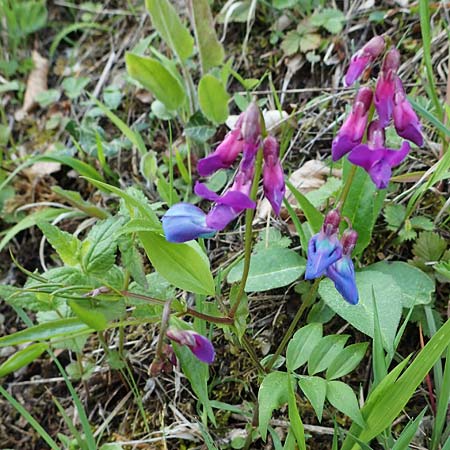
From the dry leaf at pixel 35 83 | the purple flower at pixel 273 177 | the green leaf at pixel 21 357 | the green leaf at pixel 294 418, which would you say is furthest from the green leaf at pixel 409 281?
the dry leaf at pixel 35 83

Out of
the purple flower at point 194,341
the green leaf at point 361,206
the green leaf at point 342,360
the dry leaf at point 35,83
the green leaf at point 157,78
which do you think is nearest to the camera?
the purple flower at point 194,341

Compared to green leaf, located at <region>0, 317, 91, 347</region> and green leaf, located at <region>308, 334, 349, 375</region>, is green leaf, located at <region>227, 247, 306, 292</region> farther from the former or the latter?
green leaf, located at <region>0, 317, 91, 347</region>

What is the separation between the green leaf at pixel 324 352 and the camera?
5.00 ft

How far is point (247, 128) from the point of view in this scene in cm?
120

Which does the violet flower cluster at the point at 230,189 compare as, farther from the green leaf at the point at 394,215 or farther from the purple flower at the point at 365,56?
the green leaf at the point at 394,215

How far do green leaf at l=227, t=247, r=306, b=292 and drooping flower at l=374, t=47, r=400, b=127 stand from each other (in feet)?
1.92

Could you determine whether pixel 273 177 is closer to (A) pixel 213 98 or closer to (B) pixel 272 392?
(B) pixel 272 392

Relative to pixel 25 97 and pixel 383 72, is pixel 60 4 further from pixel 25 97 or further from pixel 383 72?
pixel 383 72

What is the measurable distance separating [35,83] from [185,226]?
7.38ft

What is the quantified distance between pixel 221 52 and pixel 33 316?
1256 mm

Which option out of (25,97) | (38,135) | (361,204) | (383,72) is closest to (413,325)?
(361,204)

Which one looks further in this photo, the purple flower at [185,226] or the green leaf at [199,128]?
the green leaf at [199,128]

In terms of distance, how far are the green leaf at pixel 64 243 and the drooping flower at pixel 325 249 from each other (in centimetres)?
68

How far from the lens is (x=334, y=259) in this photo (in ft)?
4.36
